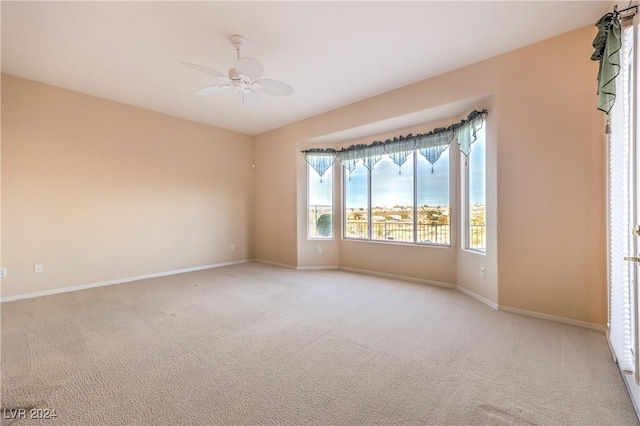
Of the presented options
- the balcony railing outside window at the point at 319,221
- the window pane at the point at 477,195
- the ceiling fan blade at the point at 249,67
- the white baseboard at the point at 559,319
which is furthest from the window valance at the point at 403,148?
the ceiling fan blade at the point at 249,67

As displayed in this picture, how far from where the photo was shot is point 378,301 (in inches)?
137

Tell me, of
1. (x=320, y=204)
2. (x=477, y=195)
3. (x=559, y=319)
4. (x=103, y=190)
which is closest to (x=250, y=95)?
(x=320, y=204)

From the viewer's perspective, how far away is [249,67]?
2.58 metres

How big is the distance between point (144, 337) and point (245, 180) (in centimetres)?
419

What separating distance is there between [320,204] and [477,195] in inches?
112

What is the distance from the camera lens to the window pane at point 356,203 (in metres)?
5.20

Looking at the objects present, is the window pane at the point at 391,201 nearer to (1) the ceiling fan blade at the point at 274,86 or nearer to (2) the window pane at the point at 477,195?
(2) the window pane at the point at 477,195

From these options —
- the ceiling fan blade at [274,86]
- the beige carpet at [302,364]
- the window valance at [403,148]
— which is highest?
the ceiling fan blade at [274,86]

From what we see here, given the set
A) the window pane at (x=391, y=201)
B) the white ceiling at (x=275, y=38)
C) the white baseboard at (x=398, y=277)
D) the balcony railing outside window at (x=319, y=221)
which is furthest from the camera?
the balcony railing outside window at (x=319, y=221)

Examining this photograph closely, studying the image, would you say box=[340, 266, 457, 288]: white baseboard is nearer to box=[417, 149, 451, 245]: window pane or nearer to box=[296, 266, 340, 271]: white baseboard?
box=[296, 266, 340, 271]: white baseboard

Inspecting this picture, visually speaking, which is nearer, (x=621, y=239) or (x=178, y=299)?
(x=621, y=239)

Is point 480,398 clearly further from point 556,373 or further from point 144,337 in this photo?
point 144,337

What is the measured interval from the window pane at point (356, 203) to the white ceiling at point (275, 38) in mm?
1718

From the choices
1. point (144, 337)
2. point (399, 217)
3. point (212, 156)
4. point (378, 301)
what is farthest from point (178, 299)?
point (399, 217)
